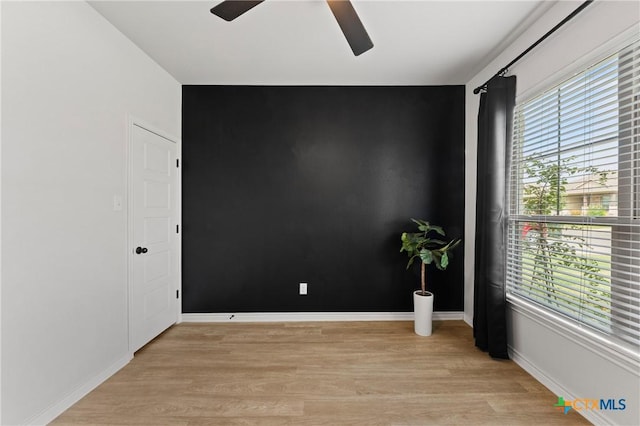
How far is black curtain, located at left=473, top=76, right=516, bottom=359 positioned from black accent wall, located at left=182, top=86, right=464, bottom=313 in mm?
837

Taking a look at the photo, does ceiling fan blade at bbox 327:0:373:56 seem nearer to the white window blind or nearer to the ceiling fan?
the ceiling fan

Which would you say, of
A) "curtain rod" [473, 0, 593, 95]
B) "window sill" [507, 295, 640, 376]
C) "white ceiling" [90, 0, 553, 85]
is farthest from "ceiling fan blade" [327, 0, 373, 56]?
"window sill" [507, 295, 640, 376]

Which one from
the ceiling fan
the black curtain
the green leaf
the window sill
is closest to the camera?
the window sill

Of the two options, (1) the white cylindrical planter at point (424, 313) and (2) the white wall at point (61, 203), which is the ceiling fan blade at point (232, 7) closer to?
(2) the white wall at point (61, 203)

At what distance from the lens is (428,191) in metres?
3.36

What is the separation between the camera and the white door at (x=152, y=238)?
2541 mm

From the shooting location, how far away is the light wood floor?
1821mm

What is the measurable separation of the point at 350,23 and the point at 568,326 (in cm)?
240

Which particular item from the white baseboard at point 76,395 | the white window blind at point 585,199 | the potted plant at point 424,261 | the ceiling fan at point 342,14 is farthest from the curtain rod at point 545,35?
the white baseboard at point 76,395

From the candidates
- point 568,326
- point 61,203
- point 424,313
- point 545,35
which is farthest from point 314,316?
point 545,35

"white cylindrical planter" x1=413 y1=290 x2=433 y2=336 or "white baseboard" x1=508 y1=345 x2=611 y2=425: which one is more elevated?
"white cylindrical planter" x1=413 y1=290 x2=433 y2=336

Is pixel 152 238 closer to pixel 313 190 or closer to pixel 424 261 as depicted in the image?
pixel 313 190

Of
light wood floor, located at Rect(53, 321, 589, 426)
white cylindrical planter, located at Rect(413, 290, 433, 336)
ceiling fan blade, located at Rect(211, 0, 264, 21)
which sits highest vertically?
ceiling fan blade, located at Rect(211, 0, 264, 21)

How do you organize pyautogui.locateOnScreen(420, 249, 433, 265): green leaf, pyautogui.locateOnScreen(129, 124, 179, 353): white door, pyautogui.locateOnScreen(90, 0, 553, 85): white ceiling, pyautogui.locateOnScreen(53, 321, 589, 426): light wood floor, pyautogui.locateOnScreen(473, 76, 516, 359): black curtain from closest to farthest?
pyautogui.locateOnScreen(53, 321, 589, 426): light wood floor < pyautogui.locateOnScreen(90, 0, 553, 85): white ceiling < pyautogui.locateOnScreen(473, 76, 516, 359): black curtain < pyautogui.locateOnScreen(129, 124, 179, 353): white door < pyautogui.locateOnScreen(420, 249, 433, 265): green leaf
